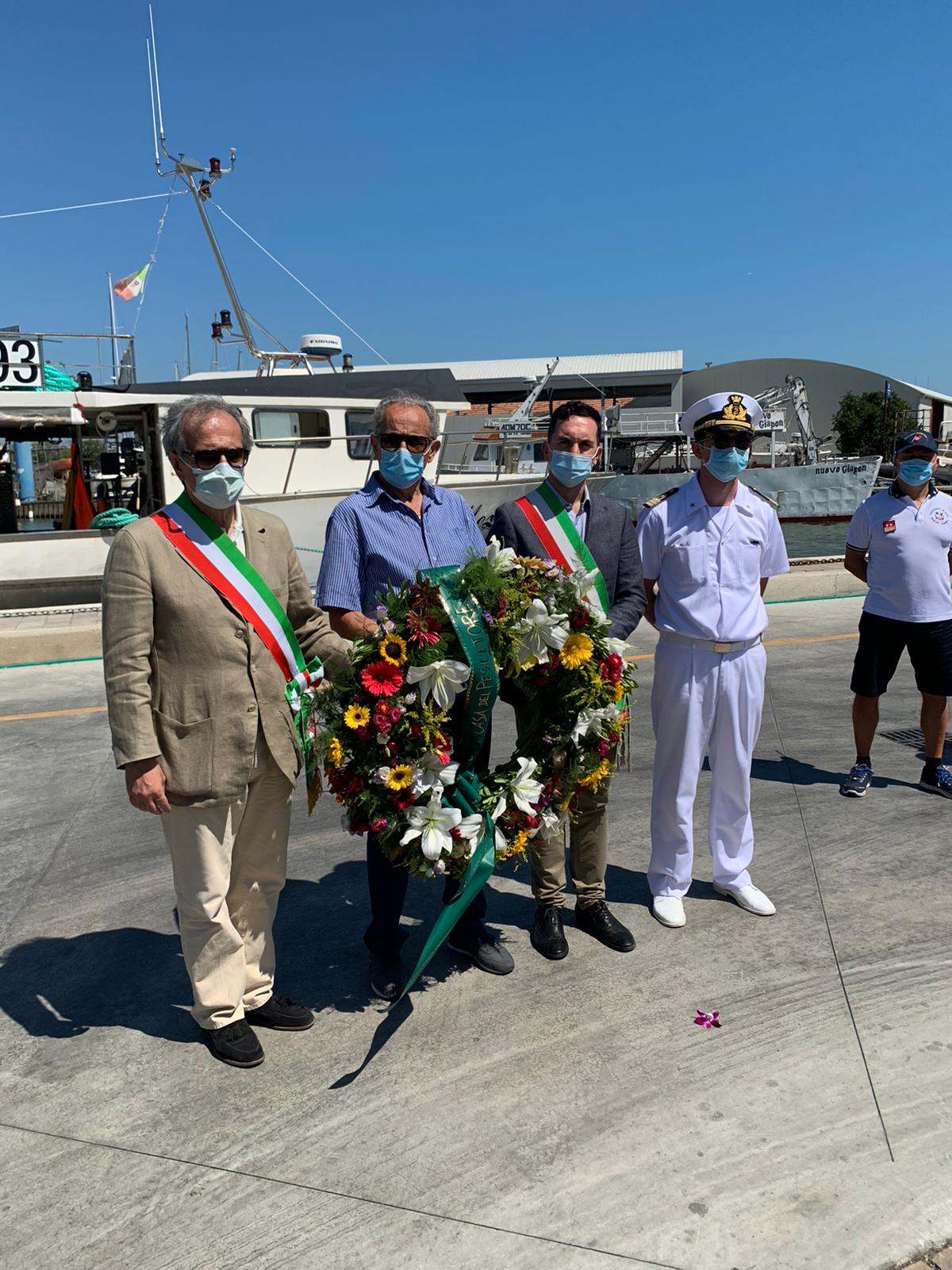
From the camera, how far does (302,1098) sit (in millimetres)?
2701

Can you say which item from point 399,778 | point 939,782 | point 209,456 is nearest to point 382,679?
point 399,778

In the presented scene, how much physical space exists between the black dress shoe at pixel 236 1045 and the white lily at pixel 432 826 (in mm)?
805

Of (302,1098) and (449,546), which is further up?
(449,546)

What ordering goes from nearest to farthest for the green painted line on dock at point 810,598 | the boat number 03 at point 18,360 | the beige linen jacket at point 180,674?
1. the beige linen jacket at point 180,674
2. the green painted line on dock at point 810,598
3. the boat number 03 at point 18,360

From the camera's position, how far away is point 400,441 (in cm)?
324

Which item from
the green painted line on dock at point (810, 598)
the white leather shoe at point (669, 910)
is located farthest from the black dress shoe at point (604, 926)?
the green painted line on dock at point (810, 598)

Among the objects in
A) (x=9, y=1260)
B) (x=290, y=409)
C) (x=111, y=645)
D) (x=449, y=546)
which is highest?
(x=290, y=409)

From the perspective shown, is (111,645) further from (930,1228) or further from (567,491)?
(930,1228)

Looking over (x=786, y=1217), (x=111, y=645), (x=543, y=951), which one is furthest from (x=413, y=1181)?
(x=111, y=645)

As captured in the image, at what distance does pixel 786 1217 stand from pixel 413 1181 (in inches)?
36.2

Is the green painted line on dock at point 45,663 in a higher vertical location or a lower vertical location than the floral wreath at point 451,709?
lower

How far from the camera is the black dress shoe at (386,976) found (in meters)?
3.25

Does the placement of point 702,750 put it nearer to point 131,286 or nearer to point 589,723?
point 589,723

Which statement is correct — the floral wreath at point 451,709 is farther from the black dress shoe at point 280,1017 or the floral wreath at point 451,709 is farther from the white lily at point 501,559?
the black dress shoe at point 280,1017
